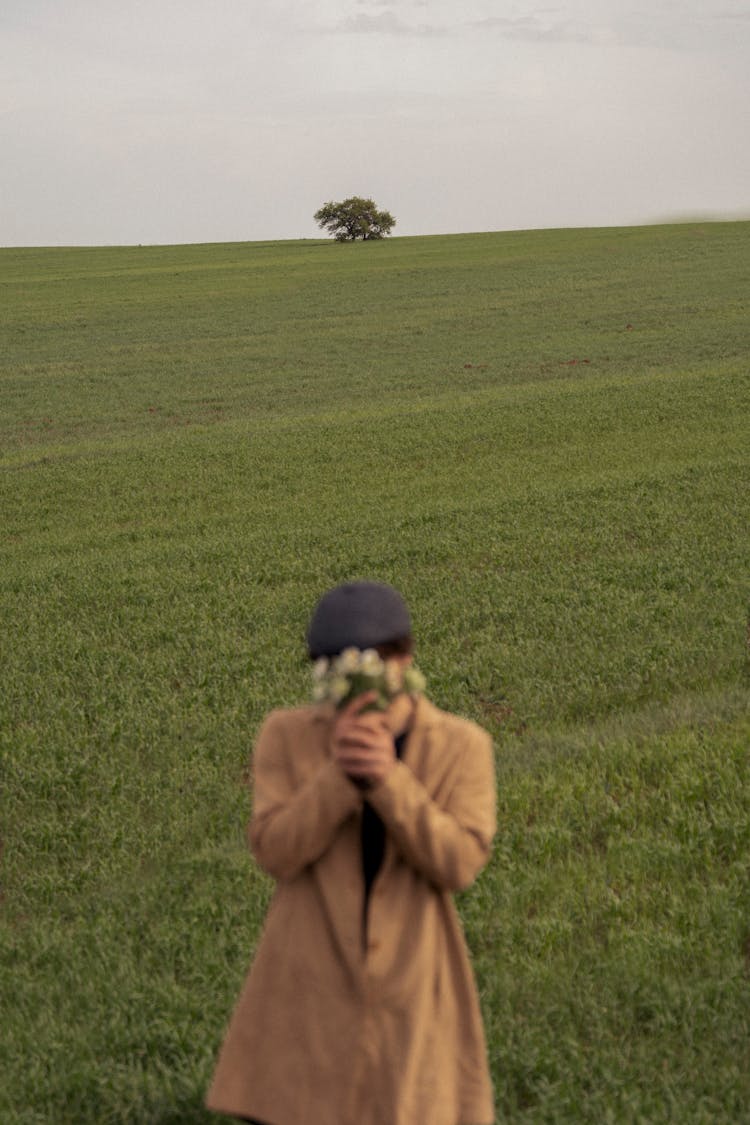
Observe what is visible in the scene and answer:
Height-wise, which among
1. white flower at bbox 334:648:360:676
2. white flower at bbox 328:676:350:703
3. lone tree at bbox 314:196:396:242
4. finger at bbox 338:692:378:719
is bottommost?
finger at bbox 338:692:378:719

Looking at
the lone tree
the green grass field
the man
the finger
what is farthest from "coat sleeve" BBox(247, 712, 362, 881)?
the lone tree

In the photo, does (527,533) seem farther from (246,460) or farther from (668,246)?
(668,246)

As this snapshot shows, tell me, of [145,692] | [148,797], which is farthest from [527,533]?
[148,797]

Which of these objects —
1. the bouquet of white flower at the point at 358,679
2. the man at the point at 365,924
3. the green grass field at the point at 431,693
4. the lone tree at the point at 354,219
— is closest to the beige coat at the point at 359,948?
the man at the point at 365,924

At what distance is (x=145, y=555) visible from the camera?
13.2 metres

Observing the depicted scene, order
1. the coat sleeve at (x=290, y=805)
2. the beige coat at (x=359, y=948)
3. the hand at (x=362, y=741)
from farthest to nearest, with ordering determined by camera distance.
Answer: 1. the beige coat at (x=359, y=948)
2. the coat sleeve at (x=290, y=805)
3. the hand at (x=362, y=741)

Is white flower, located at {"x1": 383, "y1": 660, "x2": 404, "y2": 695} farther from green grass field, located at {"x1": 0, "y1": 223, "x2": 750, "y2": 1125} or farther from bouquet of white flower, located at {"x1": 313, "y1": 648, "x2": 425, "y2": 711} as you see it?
green grass field, located at {"x1": 0, "y1": 223, "x2": 750, "y2": 1125}

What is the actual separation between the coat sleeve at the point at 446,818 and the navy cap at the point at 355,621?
0.31 meters

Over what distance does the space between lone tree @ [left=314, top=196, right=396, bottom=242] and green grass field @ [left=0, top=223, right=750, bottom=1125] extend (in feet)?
201

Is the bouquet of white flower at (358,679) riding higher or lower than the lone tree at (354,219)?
lower

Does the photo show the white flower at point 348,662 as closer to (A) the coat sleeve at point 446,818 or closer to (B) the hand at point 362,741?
(B) the hand at point 362,741

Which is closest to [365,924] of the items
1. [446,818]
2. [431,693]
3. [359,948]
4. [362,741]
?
[359,948]

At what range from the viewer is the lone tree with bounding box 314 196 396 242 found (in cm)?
8438

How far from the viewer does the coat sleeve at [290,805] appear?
2.76m
